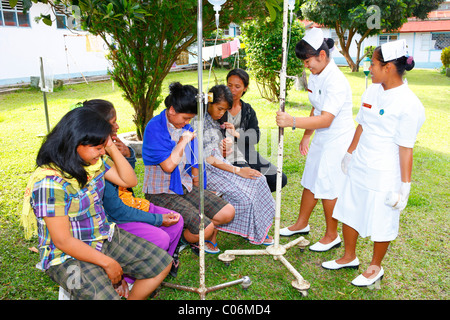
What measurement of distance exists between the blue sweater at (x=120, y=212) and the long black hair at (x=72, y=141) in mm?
451

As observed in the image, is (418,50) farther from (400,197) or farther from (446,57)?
(400,197)

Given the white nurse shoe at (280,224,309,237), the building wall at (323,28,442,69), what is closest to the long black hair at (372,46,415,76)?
the white nurse shoe at (280,224,309,237)

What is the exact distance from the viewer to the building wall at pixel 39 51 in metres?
12.0

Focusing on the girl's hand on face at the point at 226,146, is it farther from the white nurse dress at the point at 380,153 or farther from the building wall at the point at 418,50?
the building wall at the point at 418,50

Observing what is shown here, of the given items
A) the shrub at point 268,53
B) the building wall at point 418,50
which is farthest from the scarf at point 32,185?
the building wall at point 418,50

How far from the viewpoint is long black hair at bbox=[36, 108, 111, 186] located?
77.3 inches

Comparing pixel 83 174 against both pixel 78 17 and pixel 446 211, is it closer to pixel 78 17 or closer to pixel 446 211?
pixel 78 17

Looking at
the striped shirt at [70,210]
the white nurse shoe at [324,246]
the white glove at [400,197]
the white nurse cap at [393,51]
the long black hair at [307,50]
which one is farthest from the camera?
the white nurse shoe at [324,246]

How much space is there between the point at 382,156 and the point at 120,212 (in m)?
1.84

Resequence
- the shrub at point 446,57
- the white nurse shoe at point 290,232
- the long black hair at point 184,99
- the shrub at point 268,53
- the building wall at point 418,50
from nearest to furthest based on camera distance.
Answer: the long black hair at point 184,99, the white nurse shoe at point 290,232, the shrub at point 268,53, the shrub at point 446,57, the building wall at point 418,50

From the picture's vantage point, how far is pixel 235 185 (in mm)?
3217

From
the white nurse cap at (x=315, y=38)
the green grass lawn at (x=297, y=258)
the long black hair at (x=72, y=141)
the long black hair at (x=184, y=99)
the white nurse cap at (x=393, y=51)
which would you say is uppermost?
the white nurse cap at (x=315, y=38)

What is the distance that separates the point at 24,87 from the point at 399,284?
12837 millimetres

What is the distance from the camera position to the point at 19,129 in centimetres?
754
